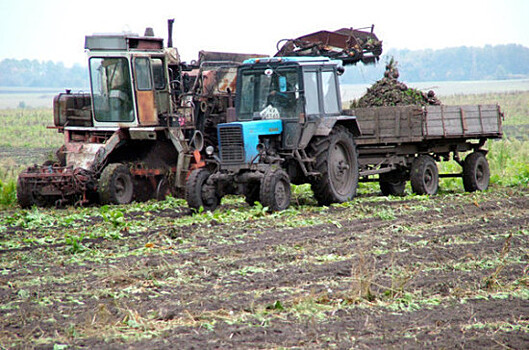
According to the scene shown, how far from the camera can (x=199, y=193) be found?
13.2 metres

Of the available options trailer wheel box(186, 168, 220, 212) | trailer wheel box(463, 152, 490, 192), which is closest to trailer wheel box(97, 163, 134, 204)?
trailer wheel box(186, 168, 220, 212)

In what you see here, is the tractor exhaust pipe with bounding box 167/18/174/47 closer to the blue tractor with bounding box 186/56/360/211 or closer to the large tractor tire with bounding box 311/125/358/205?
the blue tractor with bounding box 186/56/360/211

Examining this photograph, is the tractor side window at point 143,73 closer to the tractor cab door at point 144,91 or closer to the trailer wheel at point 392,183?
the tractor cab door at point 144,91

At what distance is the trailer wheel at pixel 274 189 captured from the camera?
12875 mm

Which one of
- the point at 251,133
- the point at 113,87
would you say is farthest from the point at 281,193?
the point at 113,87

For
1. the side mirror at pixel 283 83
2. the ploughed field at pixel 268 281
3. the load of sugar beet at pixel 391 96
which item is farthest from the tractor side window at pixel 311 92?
the load of sugar beet at pixel 391 96

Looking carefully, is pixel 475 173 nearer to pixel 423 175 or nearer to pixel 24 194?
pixel 423 175

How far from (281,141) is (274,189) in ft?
4.43

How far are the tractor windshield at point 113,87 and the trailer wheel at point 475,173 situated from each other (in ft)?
24.3

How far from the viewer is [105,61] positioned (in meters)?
16.6

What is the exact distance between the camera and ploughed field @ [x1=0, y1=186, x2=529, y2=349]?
6.52 meters

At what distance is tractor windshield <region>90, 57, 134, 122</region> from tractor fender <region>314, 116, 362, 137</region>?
457cm

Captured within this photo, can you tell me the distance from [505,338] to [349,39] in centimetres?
1182

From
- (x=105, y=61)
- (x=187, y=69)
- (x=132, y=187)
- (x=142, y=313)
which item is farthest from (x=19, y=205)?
(x=142, y=313)
